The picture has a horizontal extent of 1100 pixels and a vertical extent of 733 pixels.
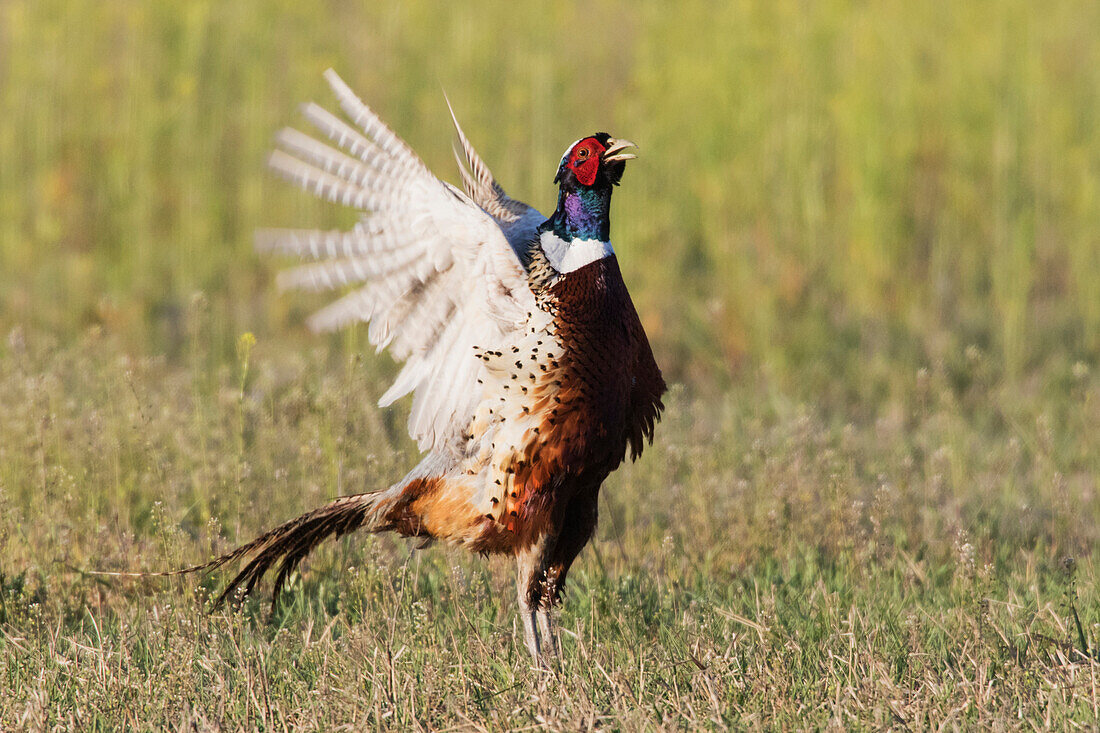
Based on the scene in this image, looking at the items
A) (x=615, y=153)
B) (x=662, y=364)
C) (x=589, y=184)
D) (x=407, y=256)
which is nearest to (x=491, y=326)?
(x=407, y=256)

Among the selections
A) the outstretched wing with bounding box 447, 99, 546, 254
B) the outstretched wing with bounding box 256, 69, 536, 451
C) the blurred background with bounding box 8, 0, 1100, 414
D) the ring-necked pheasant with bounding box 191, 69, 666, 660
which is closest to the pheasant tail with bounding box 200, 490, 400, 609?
the ring-necked pheasant with bounding box 191, 69, 666, 660

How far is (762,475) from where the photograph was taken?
4.49 m

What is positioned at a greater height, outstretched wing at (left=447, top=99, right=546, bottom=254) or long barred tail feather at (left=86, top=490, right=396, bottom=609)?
outstretched wing at (left=447, top=99, right=546, bottom=254)

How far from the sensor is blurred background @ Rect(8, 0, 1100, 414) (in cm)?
678

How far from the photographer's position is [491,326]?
3.39 m

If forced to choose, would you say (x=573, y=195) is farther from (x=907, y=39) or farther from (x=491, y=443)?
(x=907, y=39)

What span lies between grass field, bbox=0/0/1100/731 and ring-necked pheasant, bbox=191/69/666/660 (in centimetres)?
36

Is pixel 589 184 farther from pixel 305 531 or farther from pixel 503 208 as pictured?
pixel 305 531

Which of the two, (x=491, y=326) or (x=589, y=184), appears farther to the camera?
(x=589, y=184)

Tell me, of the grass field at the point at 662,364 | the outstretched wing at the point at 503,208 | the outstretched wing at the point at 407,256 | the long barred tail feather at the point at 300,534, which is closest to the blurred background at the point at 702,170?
the grass field at the point at 662,364

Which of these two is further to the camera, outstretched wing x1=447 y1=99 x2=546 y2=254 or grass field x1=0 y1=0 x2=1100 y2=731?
outstretched wing x1=447 y1=99 x2=546 y2=254

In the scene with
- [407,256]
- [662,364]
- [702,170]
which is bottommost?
[662,364]

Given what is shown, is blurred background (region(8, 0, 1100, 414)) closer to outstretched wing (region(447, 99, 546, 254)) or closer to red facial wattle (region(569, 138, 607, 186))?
outstretched wing (region(447, 99, 546, 254))

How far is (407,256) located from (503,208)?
0.98m
